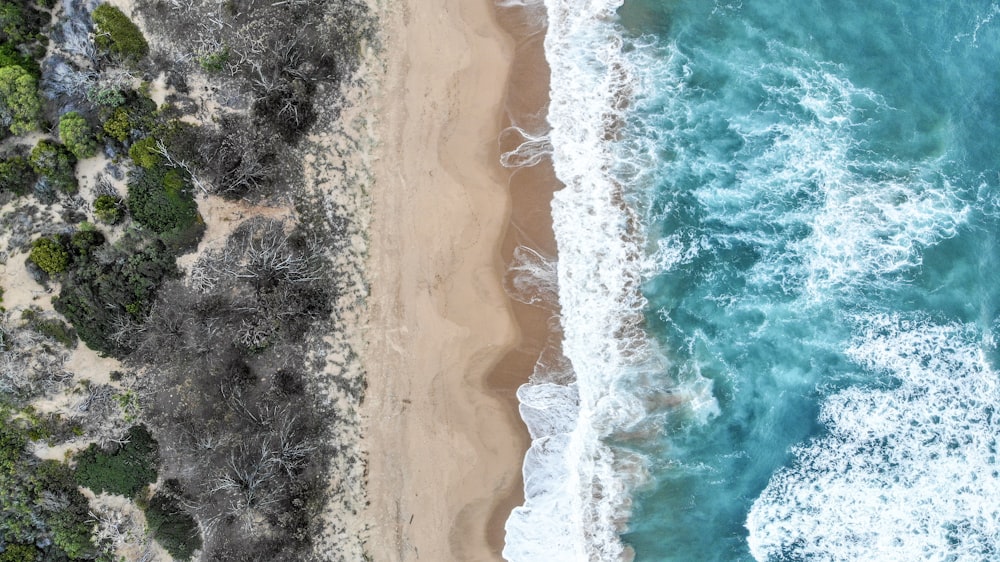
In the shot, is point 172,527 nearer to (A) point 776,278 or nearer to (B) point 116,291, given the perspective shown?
(B) point 116,291

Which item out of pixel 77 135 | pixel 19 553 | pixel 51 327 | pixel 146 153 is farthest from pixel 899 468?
pixel 77 135

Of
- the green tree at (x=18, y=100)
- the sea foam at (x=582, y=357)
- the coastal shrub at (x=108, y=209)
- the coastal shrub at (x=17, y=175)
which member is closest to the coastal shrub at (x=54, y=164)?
the coastal shrub at (x=17, y=175)

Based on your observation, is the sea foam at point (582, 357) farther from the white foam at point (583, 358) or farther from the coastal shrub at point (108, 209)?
the coastal shrub at point (108, 209)

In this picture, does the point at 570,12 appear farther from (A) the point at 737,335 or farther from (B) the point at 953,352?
(B) the point at 953,352

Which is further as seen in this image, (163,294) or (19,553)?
(163,294)

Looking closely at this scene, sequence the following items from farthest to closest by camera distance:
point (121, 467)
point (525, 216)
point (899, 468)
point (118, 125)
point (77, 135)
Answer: point (899, 468) → point (525, 216) → point (118, 125) → point (77, 135) → point (121, 467)

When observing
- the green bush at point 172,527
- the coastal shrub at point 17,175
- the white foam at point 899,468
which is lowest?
the green bush at point 172,527
